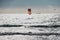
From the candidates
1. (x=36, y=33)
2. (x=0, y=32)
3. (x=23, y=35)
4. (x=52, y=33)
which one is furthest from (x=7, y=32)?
(x=52, y=33)

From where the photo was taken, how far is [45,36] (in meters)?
1.17

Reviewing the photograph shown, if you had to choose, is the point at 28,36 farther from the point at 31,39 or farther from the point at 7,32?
the point at 7,32

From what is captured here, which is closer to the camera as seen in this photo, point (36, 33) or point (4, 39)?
point (4, 39)

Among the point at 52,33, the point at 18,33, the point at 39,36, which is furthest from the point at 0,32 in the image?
the point at 52,33

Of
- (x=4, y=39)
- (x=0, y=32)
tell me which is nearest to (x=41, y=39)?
(x=4, y=39)

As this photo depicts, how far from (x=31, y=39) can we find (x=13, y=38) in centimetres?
17

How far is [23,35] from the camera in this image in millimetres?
1209

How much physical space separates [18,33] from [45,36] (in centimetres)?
29

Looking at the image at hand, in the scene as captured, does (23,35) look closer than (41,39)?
No

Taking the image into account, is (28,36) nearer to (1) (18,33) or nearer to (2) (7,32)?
(1) (18,33)

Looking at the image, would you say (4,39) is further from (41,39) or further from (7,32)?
(41,39)

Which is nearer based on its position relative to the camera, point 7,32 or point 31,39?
point 31,39

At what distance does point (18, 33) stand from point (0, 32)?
0.19m

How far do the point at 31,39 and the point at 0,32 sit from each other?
14.7 inches
